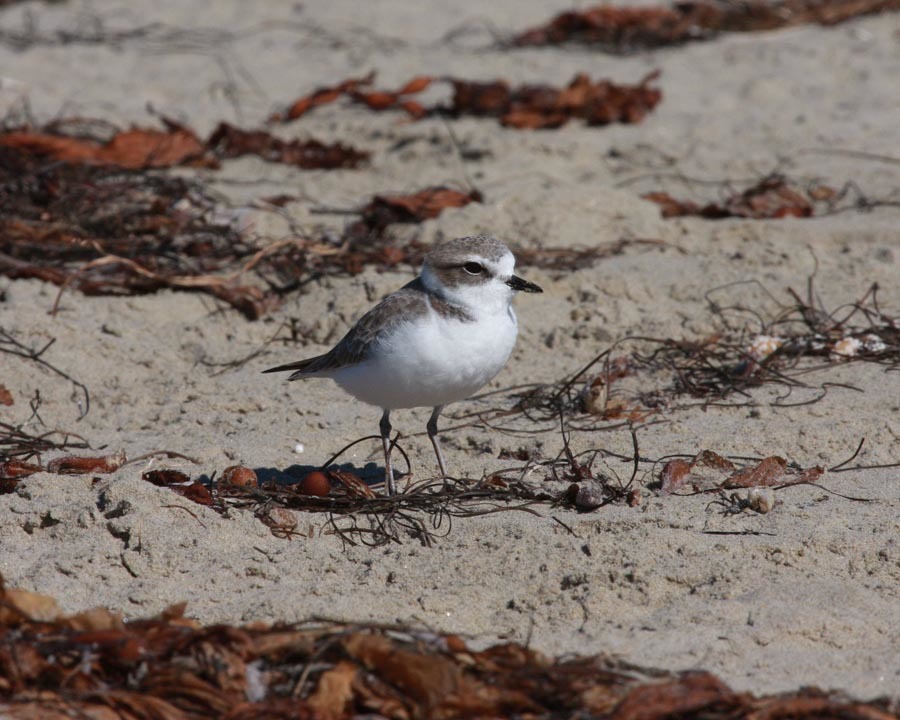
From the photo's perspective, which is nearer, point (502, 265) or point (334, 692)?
point (334, 692)

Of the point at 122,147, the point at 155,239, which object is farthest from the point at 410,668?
the point at 122,147

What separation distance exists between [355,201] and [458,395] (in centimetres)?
333

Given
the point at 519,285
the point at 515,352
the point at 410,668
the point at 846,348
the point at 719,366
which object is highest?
the point at 519,285

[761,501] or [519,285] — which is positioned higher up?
[519,285]

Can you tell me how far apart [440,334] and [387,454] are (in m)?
0.64

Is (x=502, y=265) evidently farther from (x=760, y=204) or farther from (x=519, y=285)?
(x=760, y=204)

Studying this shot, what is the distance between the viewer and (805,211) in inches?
273

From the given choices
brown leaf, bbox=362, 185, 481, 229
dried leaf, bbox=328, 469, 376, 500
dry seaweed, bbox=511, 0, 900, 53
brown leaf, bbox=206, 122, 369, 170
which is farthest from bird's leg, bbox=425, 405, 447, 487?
dry seaweed, bbox=511, 0, 900, 53

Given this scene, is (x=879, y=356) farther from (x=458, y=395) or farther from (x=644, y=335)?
(x=458, y=395)

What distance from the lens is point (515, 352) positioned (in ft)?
19.4

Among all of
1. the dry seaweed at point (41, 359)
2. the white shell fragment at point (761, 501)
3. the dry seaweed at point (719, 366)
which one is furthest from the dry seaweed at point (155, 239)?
the white shell fragment at point (761, 501)

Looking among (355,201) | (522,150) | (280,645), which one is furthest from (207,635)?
(522,150)

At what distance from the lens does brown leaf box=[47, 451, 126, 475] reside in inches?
183

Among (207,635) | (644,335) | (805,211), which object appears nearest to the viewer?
(207,635)
